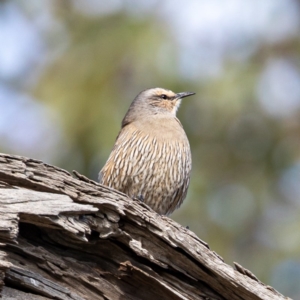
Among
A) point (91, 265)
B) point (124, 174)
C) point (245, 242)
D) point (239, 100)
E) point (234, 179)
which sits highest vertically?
point (239, 100)

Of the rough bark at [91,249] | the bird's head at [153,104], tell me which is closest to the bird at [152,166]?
the bird's head at [153,104]

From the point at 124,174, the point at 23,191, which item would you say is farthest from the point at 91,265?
the point at 124,174

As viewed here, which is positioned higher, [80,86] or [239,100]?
[239,100]

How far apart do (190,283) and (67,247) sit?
76cm

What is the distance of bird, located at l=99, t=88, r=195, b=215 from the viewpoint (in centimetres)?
591

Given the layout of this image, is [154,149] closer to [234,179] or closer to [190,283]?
[190,283]

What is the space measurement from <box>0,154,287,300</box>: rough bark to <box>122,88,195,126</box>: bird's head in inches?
97.9

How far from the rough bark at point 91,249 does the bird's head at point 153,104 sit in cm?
249

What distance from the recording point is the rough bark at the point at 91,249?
384 centimetres

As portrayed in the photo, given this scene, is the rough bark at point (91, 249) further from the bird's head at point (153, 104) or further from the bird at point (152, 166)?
the bird's head at point (153, 104)

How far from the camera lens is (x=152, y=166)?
19.4 ft

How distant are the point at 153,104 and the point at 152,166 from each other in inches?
48.3

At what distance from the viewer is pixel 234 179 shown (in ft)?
35.7

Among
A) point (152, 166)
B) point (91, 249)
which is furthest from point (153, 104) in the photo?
point (91, 249)
